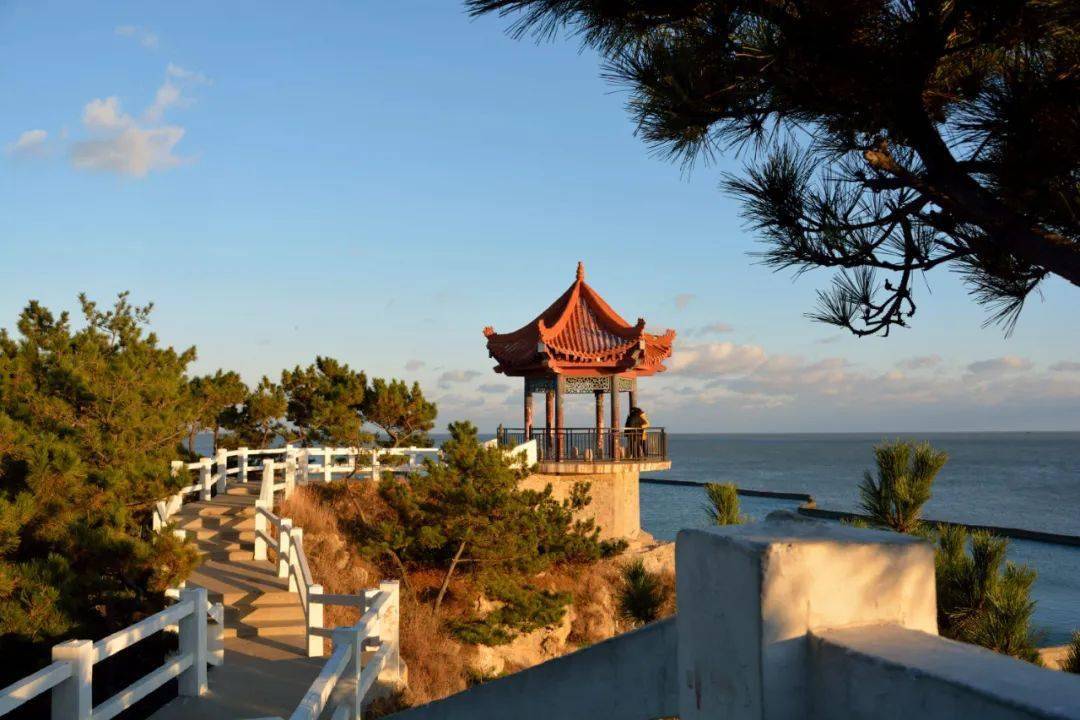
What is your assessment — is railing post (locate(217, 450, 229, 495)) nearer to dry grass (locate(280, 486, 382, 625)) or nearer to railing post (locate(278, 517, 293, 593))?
dry grass (locate(280, 486, 382, 625))

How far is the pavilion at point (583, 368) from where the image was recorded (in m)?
22.5

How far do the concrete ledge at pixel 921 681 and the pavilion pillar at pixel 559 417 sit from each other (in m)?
20.9

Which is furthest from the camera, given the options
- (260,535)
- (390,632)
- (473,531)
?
(473,531)

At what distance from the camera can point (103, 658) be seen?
5.28m

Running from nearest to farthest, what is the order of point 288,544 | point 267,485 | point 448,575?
1. point 288,544
2. point 267,485
3. point 448,575

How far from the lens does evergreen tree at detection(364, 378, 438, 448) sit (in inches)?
989

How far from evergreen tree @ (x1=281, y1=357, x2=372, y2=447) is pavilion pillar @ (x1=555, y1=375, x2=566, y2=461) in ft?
17.8

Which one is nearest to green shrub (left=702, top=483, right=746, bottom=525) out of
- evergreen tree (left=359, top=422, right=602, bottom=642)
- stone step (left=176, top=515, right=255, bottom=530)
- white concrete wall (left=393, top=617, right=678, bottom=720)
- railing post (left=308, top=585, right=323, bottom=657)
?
railing post (left=308, top=585, right=323, bottom=657)

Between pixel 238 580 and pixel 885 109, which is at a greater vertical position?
pixel 885 109

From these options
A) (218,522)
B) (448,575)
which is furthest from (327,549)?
(448,575)

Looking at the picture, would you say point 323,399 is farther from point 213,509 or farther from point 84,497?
point 84,497

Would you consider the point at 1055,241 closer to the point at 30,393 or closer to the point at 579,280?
the point at 30,393

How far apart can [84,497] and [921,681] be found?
10164mm

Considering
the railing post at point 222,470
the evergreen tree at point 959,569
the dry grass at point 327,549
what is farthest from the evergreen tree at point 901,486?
the railing post at point 222,470
